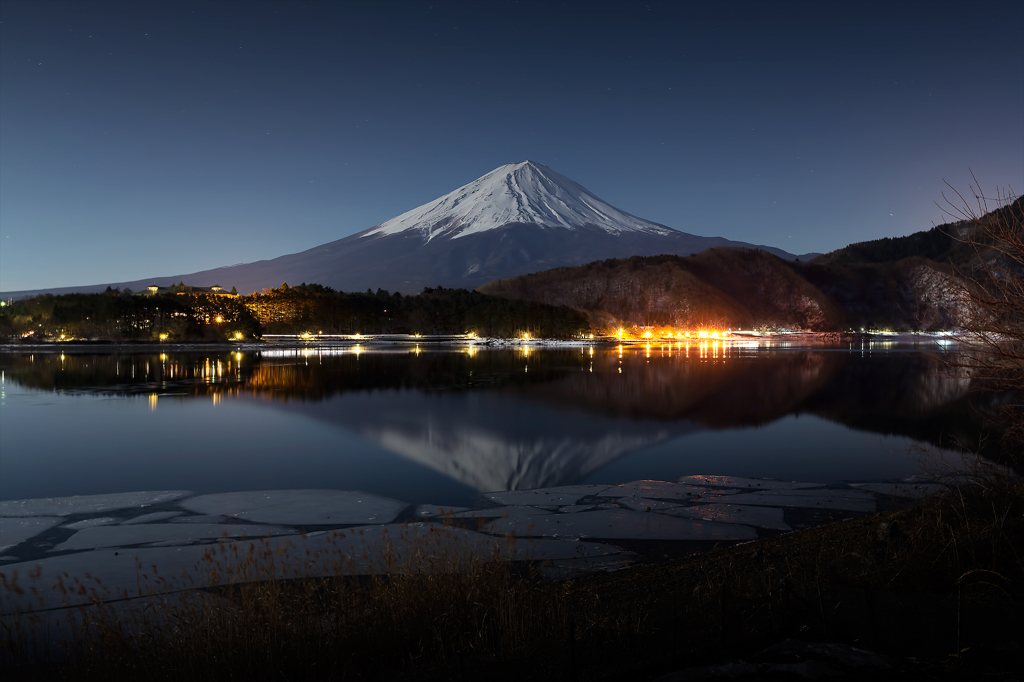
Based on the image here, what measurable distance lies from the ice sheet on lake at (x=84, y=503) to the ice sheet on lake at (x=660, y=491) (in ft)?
27.5

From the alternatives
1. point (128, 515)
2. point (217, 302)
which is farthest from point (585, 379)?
point (217, 302)

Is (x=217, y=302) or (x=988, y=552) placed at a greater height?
(x=217, y=302)

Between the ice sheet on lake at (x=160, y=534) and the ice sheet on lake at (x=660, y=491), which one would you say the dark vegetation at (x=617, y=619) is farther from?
the ice sheet on lake at (x=660, y=491)

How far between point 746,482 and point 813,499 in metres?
1.81

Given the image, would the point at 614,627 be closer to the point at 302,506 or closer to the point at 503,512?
Answer: the point at 503,512

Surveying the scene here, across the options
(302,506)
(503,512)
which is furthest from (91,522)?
(503,512)

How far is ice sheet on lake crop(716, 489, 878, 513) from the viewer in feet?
38.8

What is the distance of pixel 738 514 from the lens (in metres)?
11.2

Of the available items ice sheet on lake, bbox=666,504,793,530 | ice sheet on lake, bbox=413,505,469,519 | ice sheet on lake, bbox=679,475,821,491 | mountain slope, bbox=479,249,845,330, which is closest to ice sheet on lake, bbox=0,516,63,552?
ice sheet on lake, bbox=413,505,469,519

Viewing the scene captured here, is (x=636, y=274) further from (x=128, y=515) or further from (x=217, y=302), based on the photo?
(x=128, y=515)

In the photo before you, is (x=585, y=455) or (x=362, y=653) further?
(x=585, y=455)

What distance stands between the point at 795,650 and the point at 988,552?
3850 millimetres

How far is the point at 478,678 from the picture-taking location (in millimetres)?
4891

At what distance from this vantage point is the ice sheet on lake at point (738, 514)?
1066cm
